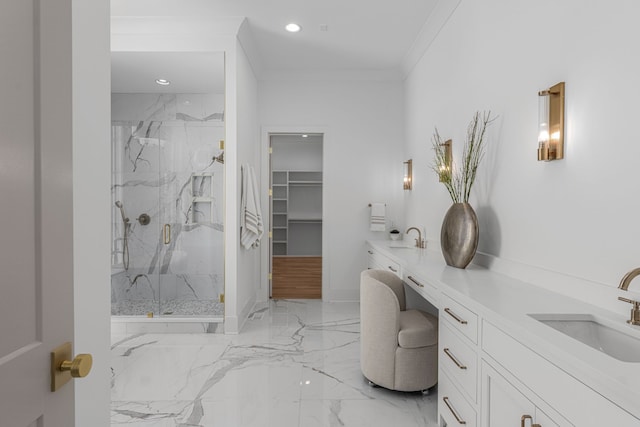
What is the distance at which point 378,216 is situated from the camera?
16.0ft

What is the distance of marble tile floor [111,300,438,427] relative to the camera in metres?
2.21

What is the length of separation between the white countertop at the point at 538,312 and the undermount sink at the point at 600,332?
0.02 meters

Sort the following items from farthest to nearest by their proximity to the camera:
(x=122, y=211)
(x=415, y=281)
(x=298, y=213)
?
(x=298, y=213)
(x=122, y=211)
(x=415, y=281)

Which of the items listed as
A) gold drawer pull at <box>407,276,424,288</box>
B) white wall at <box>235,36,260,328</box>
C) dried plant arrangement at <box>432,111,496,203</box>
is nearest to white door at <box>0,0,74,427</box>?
gold drawer pull at <box>407,276,424,288</box>

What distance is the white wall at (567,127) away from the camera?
1.44 m

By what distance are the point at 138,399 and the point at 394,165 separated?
3.77 metres

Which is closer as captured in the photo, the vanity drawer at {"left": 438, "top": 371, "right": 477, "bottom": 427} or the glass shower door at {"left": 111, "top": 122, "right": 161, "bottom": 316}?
the vanity drawer at {"left": 438, "top": 371, "right": 477, "bottom": 427}

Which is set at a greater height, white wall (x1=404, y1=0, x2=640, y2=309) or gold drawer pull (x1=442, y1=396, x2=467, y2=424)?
white wall (x1=404, y1=0, x2=640, y2=309)

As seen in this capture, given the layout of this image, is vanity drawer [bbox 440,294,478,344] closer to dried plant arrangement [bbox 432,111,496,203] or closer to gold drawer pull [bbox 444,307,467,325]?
gold drawer pull [bbox 444,307,467,325]

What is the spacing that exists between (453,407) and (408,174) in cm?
306

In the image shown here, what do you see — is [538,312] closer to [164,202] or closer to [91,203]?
[91,203]

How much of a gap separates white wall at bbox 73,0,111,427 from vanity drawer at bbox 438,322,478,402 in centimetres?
142

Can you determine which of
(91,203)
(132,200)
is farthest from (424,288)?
(132,200)

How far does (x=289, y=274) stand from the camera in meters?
6.74
